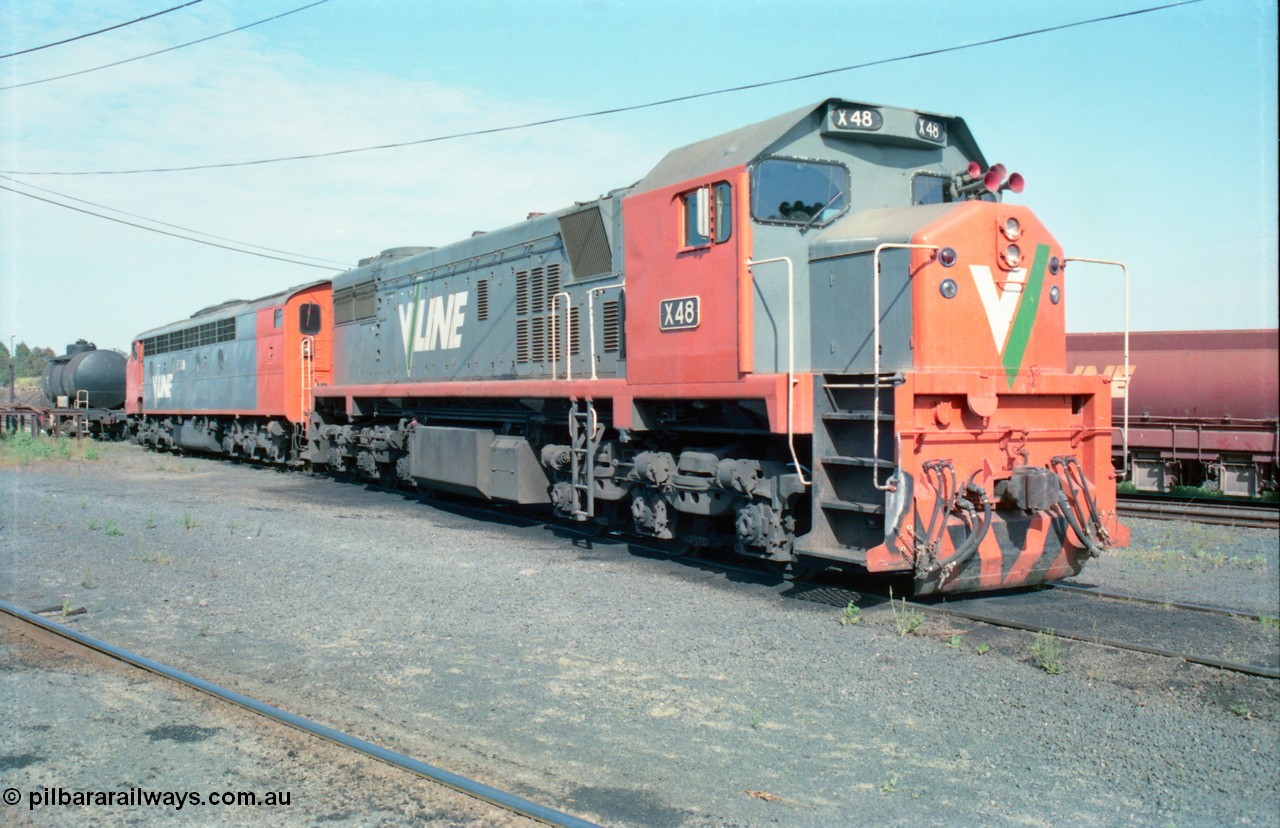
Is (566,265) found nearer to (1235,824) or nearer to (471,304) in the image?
(471,304)

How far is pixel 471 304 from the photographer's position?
12.3 meters

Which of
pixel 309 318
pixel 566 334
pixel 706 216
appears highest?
pixel 309 318

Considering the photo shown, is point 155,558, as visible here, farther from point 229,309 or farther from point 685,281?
point 229,309

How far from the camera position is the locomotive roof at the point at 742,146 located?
7.43 metres

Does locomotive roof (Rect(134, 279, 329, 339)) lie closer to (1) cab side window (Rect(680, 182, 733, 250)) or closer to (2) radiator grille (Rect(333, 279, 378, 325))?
(2) radiator grille (Rect(333, 279, 378, 325))

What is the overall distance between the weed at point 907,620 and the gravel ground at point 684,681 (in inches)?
3.3

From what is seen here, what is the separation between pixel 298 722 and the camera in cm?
465

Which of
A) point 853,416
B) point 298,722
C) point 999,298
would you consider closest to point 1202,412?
point 999,298

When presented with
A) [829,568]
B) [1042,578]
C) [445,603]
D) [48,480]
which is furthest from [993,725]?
[48,480]

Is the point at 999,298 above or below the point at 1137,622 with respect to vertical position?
above

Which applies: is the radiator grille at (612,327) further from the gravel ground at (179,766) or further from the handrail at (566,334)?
the gravel ground at (179,766)

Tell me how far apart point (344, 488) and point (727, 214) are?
10.2 meters

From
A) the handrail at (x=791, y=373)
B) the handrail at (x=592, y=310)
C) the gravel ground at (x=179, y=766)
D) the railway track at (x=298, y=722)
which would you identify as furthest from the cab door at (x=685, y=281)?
the gravel ground at (x=179, y=766)

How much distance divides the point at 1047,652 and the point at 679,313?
3.82 meters
